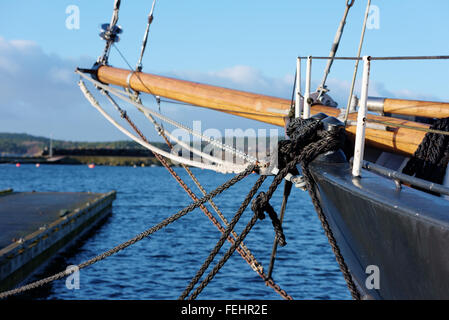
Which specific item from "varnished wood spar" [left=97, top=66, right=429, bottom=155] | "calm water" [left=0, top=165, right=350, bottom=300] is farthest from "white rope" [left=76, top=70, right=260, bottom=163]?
"calm water" [left=0, top=165, right=350, bottom=300]

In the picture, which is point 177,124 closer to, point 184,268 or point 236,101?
point 236,101

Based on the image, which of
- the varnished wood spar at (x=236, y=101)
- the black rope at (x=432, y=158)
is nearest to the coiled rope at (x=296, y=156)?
the black rope at (x=432, y=158)

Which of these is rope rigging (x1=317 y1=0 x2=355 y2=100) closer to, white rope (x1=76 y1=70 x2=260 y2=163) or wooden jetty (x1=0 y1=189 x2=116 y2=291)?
white rope (x1=76 y1=70 x2=260 y2=163)

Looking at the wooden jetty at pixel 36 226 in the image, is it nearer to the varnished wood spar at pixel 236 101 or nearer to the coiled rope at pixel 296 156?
the varnished wood spar at pixel 236 101

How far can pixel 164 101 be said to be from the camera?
33.0 ft

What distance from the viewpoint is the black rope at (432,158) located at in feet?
19.8

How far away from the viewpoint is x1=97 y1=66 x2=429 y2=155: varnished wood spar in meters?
6.98

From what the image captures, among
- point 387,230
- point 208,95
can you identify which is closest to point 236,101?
point 208,95

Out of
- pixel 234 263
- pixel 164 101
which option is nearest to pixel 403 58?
pixel 164 101

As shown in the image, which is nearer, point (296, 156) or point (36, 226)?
point (296, 156)

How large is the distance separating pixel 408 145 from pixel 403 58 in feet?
8.20

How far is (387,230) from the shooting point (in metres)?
3.71

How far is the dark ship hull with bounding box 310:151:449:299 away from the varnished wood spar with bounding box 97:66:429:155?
2220 mm

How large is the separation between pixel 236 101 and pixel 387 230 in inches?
225
